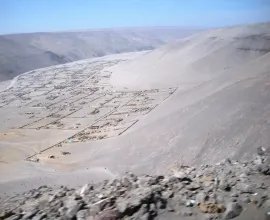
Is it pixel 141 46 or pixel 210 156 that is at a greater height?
pixel 141 46

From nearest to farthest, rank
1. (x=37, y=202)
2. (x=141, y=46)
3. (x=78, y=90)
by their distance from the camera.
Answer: (x=37, y=202) < (x=78, y=90) < (x=141, y=46)

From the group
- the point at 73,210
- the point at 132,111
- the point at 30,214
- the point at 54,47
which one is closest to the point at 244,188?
the point at 73,210

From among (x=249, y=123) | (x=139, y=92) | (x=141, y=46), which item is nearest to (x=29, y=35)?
(x=141, y=46)

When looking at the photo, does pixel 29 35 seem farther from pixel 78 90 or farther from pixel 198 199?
pixel 198 199

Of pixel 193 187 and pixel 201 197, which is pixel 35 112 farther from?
pixel 201 197

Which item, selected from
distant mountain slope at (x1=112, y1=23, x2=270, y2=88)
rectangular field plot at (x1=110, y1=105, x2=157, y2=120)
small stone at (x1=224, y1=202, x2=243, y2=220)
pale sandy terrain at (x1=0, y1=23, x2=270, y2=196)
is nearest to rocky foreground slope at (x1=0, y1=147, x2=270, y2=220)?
small stone at (x1=224, y1=202, x2=243, y2=220)
